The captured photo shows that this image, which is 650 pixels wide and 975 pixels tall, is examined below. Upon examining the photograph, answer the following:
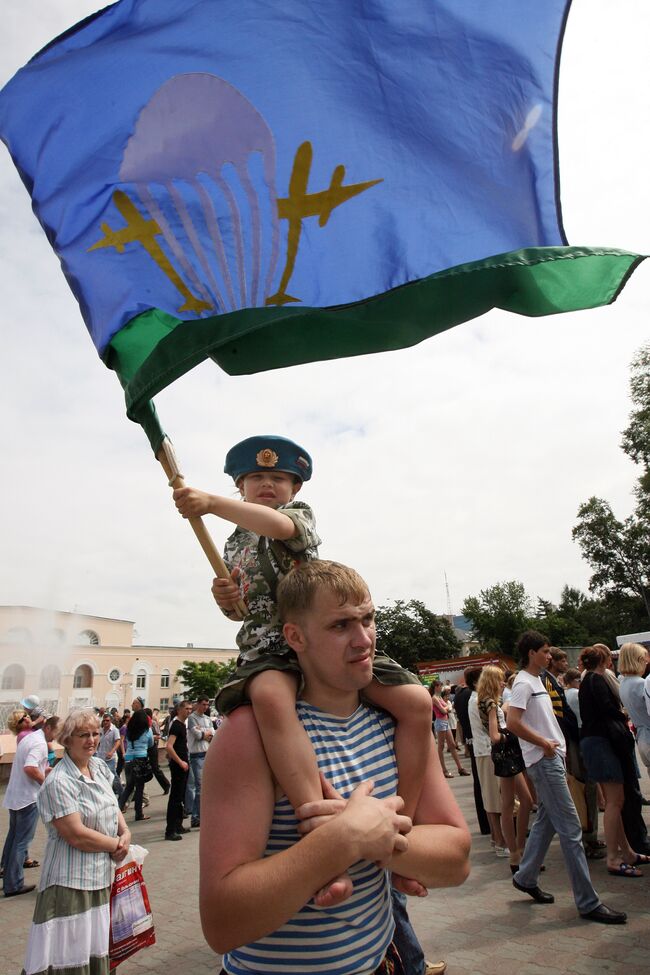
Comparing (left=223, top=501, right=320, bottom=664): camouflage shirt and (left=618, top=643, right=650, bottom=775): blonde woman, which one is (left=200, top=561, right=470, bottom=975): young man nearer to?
(left=223, top=501, right=320, bottom=664): camouflage shirt

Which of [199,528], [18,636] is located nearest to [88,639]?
[18,636]

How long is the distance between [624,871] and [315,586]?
628cm

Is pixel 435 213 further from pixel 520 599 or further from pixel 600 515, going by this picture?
pixel 520 599

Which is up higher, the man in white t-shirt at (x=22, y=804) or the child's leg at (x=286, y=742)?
the child's leg at (x=286, y=742)

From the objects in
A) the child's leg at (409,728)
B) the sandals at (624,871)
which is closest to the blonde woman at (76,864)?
the child's leg at (409,728)

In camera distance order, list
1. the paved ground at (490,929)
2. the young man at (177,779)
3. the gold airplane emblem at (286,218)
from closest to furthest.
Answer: the gold airplane emblem at (286,218)
the paved ground at (490,929)
the young man at (177,779)

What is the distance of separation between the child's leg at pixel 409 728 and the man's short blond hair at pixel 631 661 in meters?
5.77

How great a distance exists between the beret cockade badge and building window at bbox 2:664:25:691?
82384 mm

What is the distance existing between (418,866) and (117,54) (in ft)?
10.4

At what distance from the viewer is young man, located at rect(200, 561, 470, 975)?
149 centimetres

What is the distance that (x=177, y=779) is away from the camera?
1034 centimetres

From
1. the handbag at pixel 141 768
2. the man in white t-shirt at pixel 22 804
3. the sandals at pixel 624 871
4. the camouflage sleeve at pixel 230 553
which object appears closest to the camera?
the camouflage sleeve at pixel 230 553

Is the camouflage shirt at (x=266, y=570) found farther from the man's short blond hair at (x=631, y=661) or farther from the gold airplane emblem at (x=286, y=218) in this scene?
the man's short blond hair at (x=631, y=661)

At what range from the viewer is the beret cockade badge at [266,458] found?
264cm
